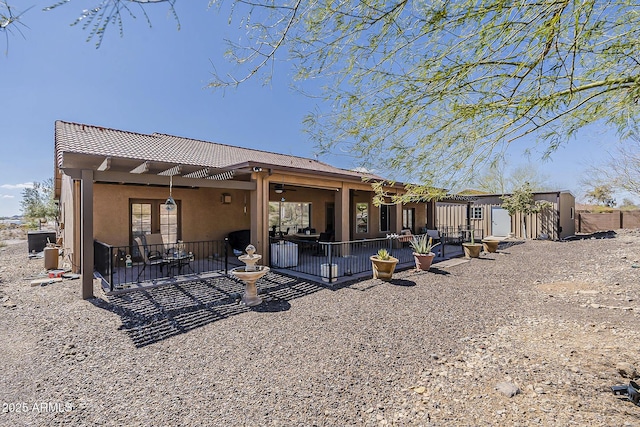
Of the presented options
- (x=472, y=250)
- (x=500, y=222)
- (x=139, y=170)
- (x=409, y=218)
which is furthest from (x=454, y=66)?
(x=500, y=222)

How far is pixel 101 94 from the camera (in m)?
5.04

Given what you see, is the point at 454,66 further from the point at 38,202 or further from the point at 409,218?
the point at 38,202

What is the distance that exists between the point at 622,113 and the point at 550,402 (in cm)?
299

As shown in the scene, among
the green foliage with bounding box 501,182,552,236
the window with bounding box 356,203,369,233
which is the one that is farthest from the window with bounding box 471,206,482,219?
the window with bounding box 356,203,369,233

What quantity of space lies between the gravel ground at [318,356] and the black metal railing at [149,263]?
900mm

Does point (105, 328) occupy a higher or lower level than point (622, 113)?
Result: lower

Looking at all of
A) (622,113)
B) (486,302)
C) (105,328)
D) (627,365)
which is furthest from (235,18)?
(486,302)

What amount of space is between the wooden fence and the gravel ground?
23.0 metres

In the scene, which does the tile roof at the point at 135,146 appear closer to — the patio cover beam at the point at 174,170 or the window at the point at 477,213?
the patio cover beam at the point at 174,170

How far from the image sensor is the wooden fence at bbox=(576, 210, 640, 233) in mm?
23109

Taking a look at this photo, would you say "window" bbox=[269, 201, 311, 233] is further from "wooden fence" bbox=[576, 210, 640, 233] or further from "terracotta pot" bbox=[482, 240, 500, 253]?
"wooden fence" bbox=[576, 210, 640, 233]

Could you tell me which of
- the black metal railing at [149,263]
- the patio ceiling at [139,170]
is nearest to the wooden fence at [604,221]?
the patio ceiling at [139,170]

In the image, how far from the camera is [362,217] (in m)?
15.2

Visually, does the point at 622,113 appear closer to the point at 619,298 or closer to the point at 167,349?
the point at 619,298
